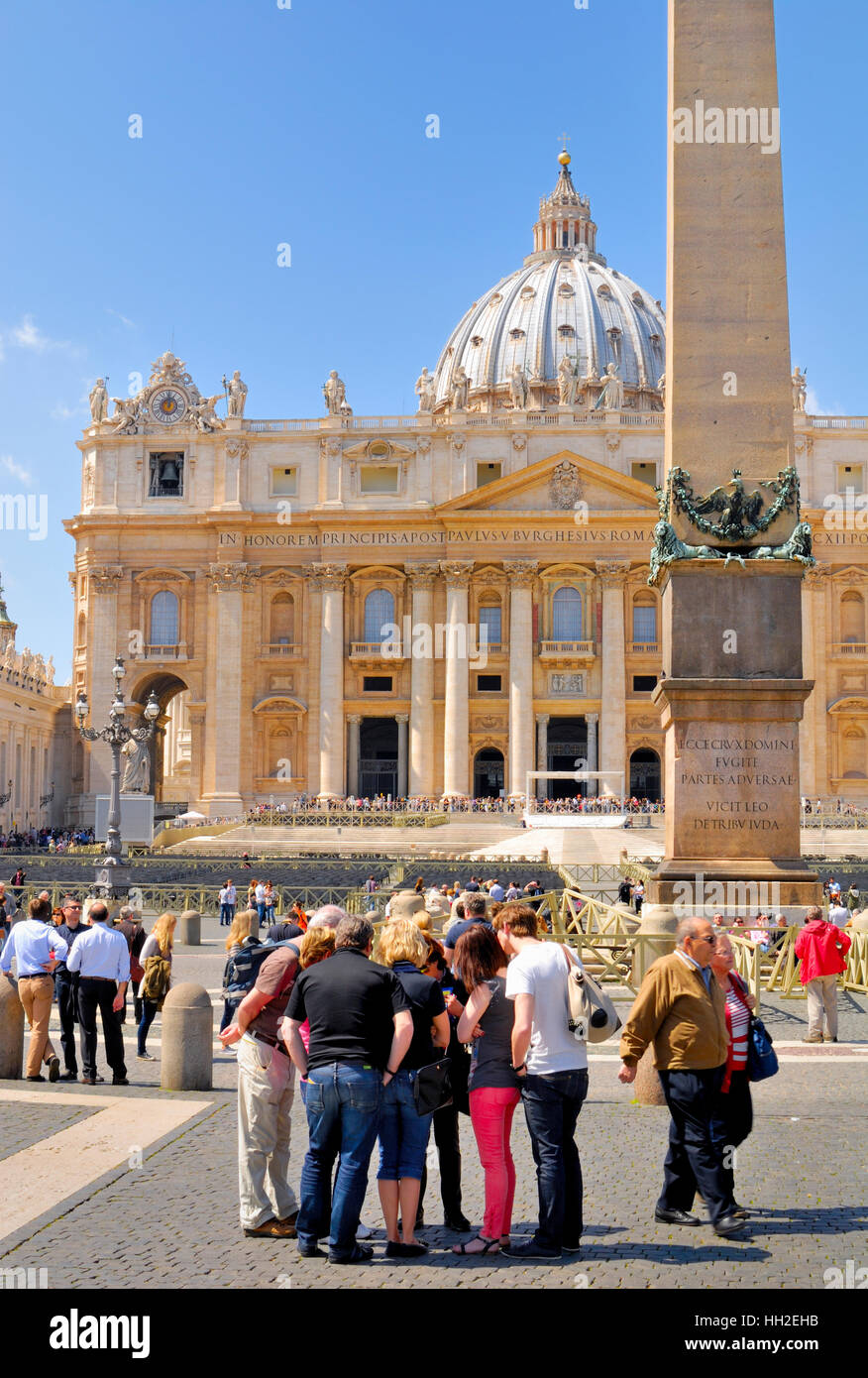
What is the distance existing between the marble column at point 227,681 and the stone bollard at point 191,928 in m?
43.9

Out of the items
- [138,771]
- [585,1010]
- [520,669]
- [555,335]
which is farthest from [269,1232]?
[555,335]

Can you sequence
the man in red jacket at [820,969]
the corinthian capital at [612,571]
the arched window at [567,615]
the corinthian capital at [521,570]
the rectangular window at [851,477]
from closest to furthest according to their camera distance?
the man in red jacket at [820,969], the corinthian capital at [612,571], the corinthian capital at [521,570], the rectangular window at [851,477], the arched window at [567,615]

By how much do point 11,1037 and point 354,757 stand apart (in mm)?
57995

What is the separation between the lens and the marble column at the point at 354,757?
69562mm

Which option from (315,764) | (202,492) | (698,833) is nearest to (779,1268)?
(698,833)

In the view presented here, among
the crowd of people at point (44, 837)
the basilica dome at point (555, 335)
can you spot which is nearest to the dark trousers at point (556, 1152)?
the crowd of people at point (44, 837)

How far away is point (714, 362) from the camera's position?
16.4 metres

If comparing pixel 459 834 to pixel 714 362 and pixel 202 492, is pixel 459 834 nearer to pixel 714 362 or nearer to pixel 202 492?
pixel 202 492

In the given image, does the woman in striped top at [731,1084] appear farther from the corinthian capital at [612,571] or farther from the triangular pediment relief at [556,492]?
the corinthian capital at [612,571]

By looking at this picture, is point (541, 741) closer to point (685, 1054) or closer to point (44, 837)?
point (44, 837)

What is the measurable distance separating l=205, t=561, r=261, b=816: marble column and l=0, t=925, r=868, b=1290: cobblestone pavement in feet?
191

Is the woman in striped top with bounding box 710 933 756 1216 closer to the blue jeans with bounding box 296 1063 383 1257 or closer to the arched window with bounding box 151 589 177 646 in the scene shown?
the blue jeans with bounding box 296 1063 383 1257

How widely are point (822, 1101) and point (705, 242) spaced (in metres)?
10.5

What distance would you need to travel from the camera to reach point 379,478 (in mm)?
70250
